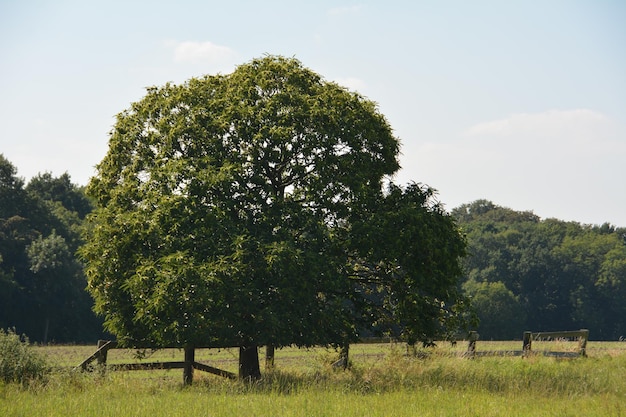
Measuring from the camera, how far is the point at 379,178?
2630 cm

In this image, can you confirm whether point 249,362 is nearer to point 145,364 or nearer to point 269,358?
point 269,358

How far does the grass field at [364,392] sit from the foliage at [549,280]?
69.1m

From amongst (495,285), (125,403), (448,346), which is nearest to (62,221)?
(495,285)

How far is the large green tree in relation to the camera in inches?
882

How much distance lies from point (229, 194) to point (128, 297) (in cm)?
462

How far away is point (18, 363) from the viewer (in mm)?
20828

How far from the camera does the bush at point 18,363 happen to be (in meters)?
20.7

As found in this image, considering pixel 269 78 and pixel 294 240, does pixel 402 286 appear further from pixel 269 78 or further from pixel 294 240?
pixel 269 78

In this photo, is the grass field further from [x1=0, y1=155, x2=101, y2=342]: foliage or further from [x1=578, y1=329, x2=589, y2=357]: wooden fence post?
[x1=0, y1=155, x2=101, y2=342]: foliage

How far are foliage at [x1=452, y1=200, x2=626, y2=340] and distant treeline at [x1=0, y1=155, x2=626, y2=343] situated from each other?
0.14 meters

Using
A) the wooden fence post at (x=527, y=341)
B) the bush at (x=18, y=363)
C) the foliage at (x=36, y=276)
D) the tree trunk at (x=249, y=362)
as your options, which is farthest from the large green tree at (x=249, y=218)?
the foliage at (x=36, y=276)

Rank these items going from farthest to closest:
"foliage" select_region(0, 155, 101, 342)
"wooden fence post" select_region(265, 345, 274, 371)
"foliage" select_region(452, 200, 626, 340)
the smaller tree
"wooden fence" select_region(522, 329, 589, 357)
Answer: "foliage" select_region(452, 200, 626, 340), the smaller tree, "foliage" select_region(0, 155, 101, 342), "wooden fence" select_region(522, 329, 589, 357), "wooden fence post" select_region(265, 345, 274, 371)

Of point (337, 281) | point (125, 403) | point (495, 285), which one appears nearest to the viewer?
point (125, 403)

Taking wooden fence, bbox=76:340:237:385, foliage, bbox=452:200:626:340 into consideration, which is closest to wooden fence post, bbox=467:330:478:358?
wooden fence, bbox=76:340:237:385
